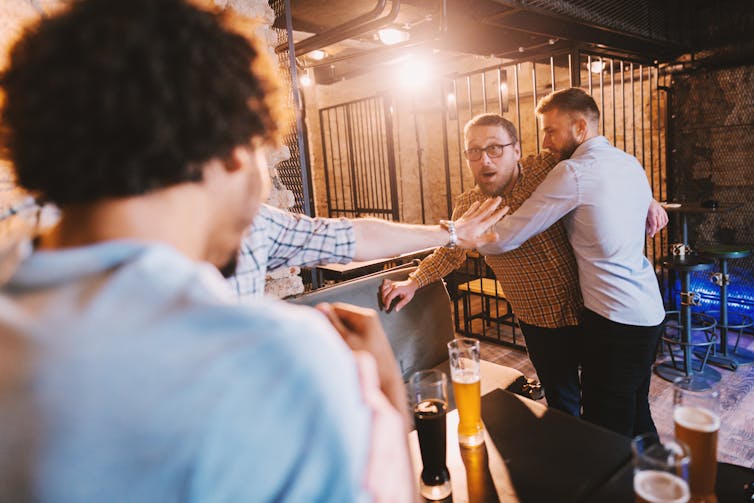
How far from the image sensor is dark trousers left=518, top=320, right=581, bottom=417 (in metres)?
2.39

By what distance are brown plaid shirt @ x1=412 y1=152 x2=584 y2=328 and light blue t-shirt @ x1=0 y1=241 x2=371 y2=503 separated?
6.43 feet

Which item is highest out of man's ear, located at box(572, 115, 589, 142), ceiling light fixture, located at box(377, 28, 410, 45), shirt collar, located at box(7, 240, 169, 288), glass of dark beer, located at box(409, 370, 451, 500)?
ceiling light fixture, located at box(377, 28, 410, 45)

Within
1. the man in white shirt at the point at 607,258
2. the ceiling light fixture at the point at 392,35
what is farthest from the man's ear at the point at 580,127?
the ceiling light fixture at the point at 392,35

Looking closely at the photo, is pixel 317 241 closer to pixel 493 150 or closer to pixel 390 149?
pixel 493 150

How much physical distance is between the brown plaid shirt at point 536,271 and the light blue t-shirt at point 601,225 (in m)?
0.11

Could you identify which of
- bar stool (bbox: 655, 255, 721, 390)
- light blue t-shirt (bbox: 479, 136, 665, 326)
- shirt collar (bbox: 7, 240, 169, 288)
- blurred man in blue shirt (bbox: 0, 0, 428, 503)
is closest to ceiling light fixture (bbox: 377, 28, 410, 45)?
light blue t-shirt (bbox: 479, 136, 665, 326)

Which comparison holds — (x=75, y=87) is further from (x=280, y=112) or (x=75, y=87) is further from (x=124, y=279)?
(x=280, y=112)

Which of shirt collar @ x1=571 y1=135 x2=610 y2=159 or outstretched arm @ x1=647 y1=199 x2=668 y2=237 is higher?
shirt collar @ x1=571 y1=135 x2=610 y2=159

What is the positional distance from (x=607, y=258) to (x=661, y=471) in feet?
4.57

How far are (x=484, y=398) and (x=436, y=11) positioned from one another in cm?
257

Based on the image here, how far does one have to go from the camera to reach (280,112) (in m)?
0.80

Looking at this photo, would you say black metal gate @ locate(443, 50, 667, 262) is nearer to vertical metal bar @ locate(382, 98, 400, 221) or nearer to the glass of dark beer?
vertical metal bar @ locate(382, 98, 400, 221)

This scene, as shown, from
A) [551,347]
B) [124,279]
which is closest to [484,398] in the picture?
[551,347]

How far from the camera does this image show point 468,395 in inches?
48.5
